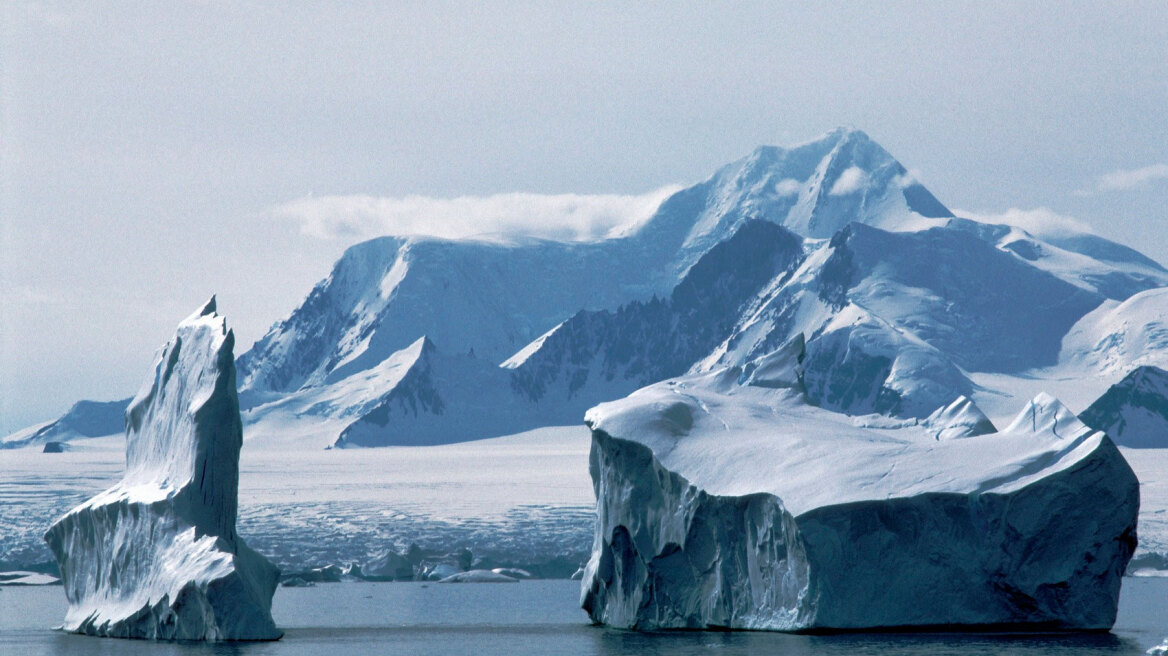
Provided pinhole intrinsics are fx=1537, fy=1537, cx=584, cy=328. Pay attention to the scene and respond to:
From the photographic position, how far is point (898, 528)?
31953 millimetres

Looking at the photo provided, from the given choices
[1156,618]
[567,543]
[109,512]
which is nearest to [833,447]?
[1156,618]

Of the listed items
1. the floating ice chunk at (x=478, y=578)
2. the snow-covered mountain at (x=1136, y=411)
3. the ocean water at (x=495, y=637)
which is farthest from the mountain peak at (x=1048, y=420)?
the snow-covered mountain at (x=1136, y=411)

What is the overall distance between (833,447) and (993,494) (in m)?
3.61

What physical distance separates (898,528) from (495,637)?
32.8ft

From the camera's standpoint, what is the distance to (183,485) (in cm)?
3291

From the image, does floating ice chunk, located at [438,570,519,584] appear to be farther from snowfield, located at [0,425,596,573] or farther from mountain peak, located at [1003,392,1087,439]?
mountain peak, located at [1003,392,1087,439]

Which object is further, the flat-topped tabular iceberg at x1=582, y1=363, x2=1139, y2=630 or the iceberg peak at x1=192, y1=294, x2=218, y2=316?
the iceberg peak at x1=192, y1=294, x2=218, y2=316

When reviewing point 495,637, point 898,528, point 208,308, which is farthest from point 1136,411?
point 208,308

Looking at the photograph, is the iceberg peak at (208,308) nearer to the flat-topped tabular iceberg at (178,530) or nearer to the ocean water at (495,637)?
the flat-topped tabular iceberg at (178,530)

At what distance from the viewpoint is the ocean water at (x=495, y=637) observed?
98.1 feet

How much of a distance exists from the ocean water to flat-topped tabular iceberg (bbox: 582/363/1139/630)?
0.71 m

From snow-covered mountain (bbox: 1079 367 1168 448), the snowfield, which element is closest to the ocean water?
the snowfield

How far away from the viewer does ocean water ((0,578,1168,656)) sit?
29891mm

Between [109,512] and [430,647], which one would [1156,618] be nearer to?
[430,647]
